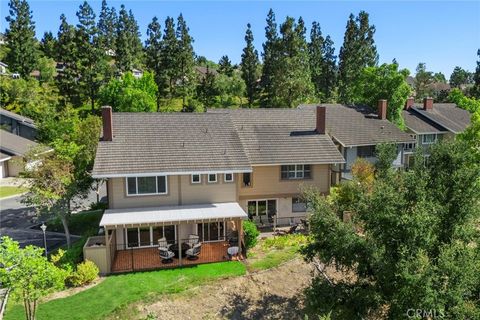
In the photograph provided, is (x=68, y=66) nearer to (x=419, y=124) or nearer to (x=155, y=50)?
(x=155, y=50)

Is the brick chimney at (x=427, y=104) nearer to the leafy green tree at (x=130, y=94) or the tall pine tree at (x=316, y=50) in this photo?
the tall pine tree at (x=316, y=50)

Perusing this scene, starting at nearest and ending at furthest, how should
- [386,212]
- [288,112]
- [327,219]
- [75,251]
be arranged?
[386,212], [327,219], [75,251], [288,112]

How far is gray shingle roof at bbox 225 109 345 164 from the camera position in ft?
99.9

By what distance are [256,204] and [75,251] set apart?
44.7ft

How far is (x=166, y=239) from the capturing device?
26.0 m

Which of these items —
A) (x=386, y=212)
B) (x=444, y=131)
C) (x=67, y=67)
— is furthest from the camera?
(x=67, y=67)

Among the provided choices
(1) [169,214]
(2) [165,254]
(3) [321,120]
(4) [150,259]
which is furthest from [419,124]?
(4) [150,259]

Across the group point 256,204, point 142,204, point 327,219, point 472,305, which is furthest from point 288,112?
point 472,305

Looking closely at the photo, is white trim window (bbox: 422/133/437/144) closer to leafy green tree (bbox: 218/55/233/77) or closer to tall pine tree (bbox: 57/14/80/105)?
leafy green tree (bbox: 218/55/233/77)

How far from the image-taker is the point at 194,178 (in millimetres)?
26531

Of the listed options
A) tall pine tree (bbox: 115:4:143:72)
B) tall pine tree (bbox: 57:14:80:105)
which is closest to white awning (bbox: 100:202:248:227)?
tall pine tree (bbox: 57:14:80:105)

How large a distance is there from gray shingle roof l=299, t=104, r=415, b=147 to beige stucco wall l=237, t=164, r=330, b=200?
978 centimetres

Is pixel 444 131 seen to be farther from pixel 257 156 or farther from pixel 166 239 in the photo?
pixel 166 239

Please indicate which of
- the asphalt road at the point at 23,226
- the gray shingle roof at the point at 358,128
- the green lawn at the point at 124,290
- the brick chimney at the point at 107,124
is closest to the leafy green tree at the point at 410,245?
the green lawn at the point at 124,290
